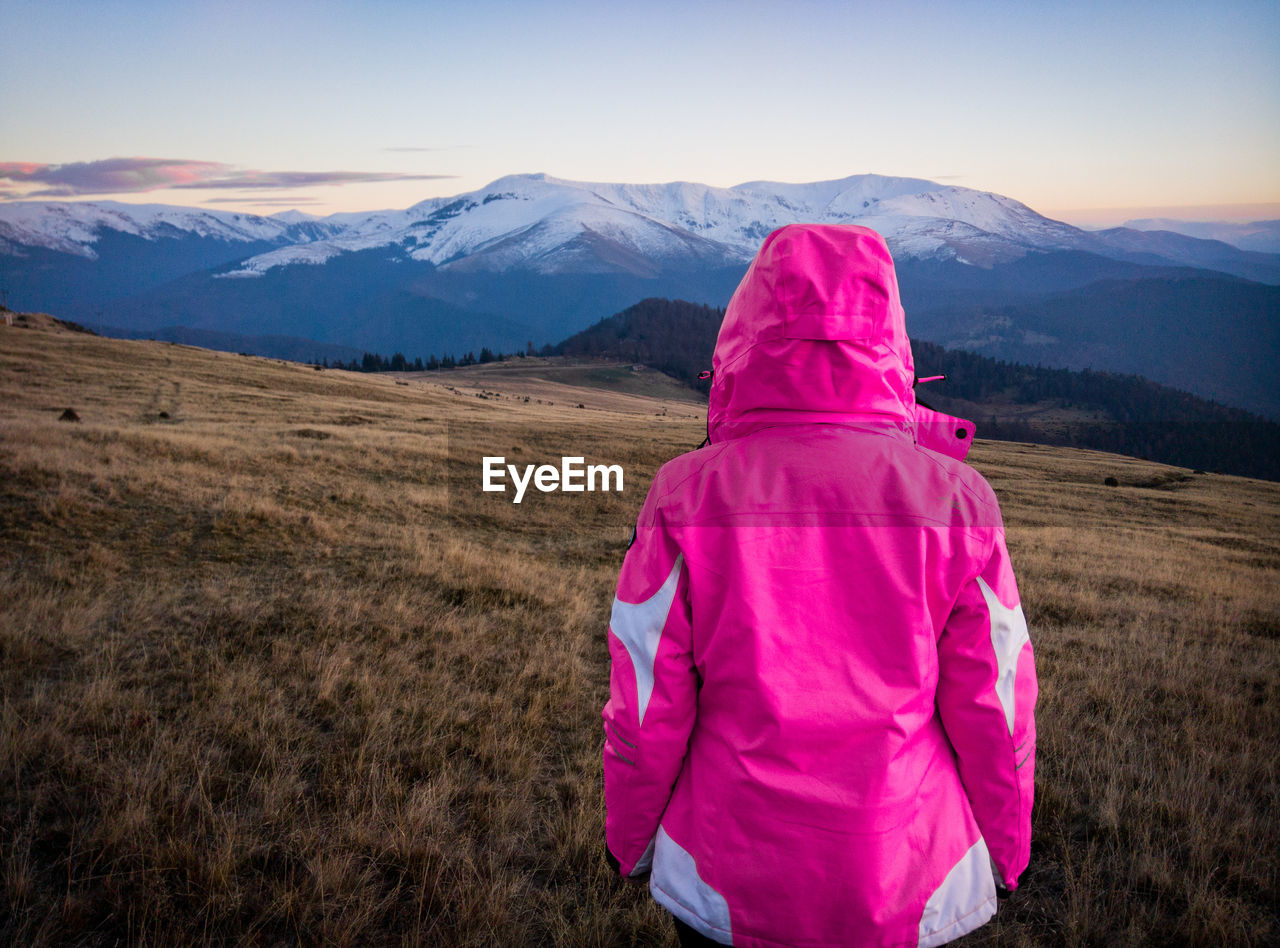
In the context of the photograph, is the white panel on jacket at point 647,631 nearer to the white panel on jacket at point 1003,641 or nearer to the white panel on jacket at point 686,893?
the white panel on jacket at point 686,893

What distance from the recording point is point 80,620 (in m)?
6.57

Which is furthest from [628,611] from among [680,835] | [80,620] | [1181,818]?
[80,620]

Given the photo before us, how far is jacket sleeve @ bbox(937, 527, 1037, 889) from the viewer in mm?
2344

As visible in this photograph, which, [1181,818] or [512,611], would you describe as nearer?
[1181,818]

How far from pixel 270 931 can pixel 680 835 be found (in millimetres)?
2592

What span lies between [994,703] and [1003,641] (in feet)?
0.74

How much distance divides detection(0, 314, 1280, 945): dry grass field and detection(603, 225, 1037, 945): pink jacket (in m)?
1.83

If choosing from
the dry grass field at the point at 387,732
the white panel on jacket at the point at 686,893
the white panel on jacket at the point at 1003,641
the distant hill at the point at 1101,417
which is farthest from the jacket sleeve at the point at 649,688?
the distant hill at the point at 1101,417

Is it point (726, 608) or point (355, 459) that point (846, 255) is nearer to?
point (726, 608)

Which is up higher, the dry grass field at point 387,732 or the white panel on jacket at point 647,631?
the white panel on jacket at point 647,631

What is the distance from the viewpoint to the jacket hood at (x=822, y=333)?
7.88 ft

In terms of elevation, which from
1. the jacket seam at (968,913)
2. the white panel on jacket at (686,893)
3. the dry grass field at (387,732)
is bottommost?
the dry grass field at (387,732)

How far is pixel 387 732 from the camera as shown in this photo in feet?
16.8

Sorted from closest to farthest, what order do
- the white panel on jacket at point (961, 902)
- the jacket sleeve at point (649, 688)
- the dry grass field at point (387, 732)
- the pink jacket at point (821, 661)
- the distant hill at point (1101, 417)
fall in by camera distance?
1. the pink jacket at point (821, 661)
2. the white panel on jacket at point (961, 902)
3. the jacket sleeve at point (649, 688)
4. the dry grass field at point (387, 732)
5. the distant hill at point (1101, 417)
